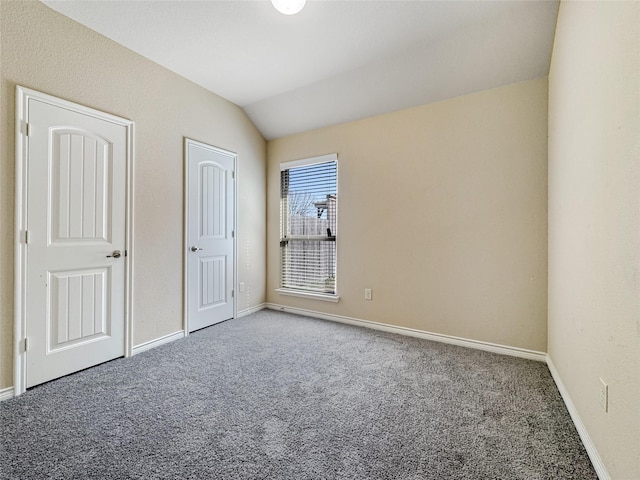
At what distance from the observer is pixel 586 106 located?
5.15 feet

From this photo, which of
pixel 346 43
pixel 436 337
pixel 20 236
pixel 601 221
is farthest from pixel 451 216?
pixel 20 236

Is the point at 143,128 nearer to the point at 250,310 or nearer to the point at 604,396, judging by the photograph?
the point at 250,310

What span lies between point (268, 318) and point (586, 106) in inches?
140

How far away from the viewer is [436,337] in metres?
2.99

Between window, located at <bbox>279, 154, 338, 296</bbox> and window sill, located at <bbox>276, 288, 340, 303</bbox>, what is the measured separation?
20 millimetres

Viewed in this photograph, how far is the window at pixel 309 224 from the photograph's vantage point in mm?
3727

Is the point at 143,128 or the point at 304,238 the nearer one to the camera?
the point at 143,128

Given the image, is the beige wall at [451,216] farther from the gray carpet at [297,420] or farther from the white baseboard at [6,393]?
the white baseboard at [6,393]

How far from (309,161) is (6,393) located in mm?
3455

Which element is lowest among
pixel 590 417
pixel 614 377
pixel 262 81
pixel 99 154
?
pixel 590 417

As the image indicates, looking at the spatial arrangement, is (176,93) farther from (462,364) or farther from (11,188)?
(462,364)

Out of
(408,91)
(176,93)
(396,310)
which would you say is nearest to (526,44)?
(408,91)

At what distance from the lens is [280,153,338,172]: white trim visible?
3648 millimetres

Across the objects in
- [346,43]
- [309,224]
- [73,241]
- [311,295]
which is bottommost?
[311,295]
